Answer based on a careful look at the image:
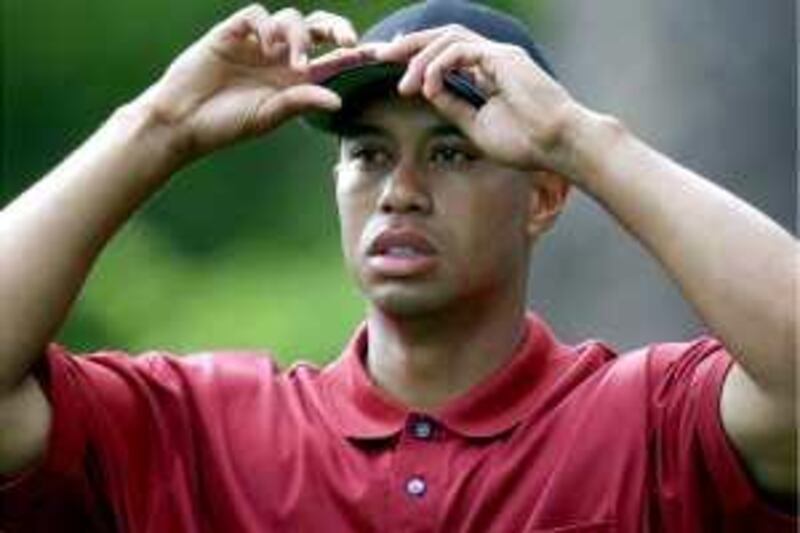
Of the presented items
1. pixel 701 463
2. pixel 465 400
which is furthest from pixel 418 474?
pixel 701 463

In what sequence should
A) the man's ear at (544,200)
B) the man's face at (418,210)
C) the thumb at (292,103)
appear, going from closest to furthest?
the thumb at (292,103) → the man's face at (418,210) → the man's ear at (544,200)

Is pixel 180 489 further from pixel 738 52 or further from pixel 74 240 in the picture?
pixel 738 52

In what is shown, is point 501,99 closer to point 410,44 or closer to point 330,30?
point 410,44

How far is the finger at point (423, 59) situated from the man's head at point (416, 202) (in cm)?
7

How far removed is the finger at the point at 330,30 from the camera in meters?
6.91

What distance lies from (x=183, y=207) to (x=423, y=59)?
21.7ft

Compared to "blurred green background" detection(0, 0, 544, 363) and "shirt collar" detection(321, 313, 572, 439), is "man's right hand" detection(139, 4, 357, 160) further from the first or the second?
"blurred green background" detection(0, 0, 544, 363)

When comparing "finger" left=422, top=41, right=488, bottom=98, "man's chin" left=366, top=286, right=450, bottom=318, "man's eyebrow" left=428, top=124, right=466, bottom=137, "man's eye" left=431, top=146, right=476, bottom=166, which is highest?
"finger" left=422, top=41, right=488, bottom=98

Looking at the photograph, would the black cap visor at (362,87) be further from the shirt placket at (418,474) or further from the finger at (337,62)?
the shirt placket at (418,474)

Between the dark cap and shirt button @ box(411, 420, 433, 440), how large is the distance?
475 mm

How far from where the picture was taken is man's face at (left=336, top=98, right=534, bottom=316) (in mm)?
6941

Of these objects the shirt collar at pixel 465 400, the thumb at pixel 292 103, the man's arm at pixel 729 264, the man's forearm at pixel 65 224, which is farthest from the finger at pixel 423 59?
the shirt collar at pixel 465 400

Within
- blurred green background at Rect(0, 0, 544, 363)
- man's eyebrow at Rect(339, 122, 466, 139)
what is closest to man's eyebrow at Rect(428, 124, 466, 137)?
man's eyebrow at Rect(339, 122, 466, 139)

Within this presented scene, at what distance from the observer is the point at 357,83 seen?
7008 millimetres
